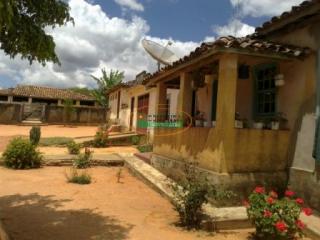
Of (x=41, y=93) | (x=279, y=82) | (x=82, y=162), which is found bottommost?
(x=82, y=162)

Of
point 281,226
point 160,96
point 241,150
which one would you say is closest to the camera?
point 281,226

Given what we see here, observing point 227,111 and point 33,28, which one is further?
point 227,111

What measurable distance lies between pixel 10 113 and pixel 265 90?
28.9 meters

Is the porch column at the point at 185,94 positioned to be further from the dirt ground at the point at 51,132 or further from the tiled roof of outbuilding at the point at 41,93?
the tiled roof of outbuilding at the point at 41,93

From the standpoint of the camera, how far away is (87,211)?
7988 millimetres

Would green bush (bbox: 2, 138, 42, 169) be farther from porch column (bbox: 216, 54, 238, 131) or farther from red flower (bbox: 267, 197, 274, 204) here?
red flower (bbox: 267, 197, 274, 204)

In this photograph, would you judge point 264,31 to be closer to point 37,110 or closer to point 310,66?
point 310,66

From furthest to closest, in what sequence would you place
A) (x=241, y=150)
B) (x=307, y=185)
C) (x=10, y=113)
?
(x=10, y=113) < (x=241, y=150) < (x=307, y=185)

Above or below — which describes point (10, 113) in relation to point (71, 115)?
below

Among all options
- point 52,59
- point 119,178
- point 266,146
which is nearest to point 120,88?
point 119,178

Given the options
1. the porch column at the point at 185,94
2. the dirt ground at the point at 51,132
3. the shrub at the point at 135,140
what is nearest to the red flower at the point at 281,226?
the porch column at the point at 185,94

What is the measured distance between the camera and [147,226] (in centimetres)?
703

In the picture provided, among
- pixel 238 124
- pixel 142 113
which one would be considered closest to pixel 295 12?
pixel 238 124

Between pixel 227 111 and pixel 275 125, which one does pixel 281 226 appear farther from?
pixel 275 125
